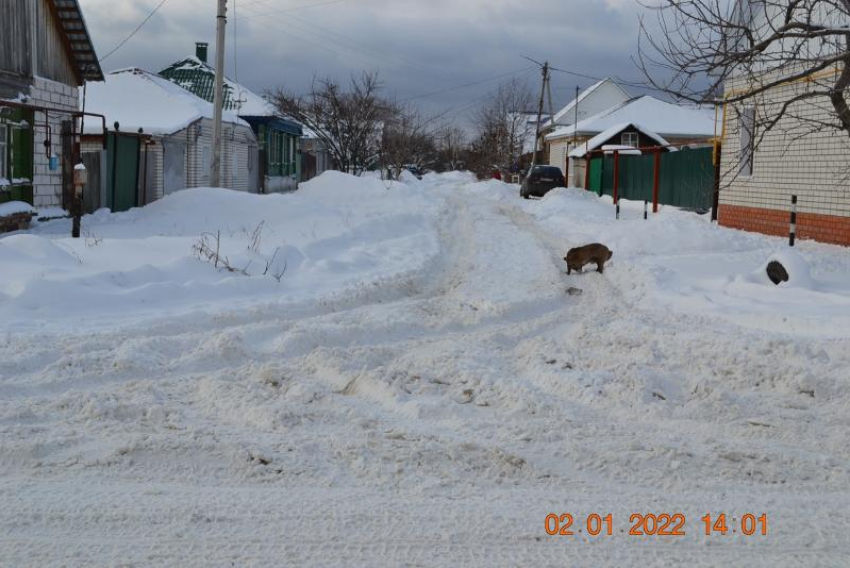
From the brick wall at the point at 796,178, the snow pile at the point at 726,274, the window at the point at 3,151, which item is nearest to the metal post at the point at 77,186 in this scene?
the window at the point at 3,151

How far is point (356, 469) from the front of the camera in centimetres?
472

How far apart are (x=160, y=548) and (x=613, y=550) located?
188 cm

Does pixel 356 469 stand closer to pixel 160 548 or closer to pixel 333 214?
pixel 160 548

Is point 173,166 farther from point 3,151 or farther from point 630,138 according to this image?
point 630,138

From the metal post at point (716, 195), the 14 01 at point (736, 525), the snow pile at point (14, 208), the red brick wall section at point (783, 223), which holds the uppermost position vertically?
the metal post at point (716, 195)

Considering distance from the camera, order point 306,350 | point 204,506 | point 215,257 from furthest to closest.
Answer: point 215,257 < point 306,350 < point 204,506

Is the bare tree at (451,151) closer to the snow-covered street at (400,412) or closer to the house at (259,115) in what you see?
the house at (259,115)

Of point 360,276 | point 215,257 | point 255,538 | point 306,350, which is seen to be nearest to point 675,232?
point 360,276

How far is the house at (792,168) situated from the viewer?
14.9 metres

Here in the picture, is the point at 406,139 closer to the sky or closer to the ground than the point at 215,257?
closer to the sky

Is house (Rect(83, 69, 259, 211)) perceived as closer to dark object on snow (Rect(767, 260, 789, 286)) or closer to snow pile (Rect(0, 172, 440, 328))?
snow pile (Rect(0, 172, 440, 328))

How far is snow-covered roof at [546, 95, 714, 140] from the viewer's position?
155 feet

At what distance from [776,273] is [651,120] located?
1532 inches

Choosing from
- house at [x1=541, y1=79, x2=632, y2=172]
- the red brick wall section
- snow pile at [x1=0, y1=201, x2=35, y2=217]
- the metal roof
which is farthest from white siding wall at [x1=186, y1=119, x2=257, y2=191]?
house at [x1=541, y1=79, x2=632, y2=172]
